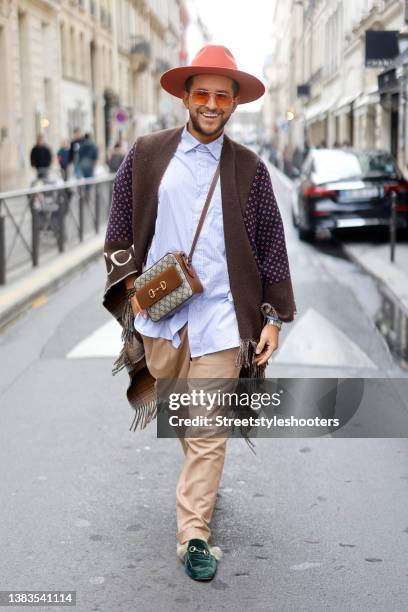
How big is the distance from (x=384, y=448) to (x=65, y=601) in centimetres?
222

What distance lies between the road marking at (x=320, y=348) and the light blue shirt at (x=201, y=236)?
3353 mm

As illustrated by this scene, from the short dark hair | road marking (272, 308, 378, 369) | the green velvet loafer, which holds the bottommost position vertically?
road marking (272, 308, 378, 369)

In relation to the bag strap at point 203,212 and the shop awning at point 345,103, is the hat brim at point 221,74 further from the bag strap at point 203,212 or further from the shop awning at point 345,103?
the shop awning at point 345,103

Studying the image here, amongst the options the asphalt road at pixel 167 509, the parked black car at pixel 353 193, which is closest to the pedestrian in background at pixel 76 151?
the parked black car at pixel 353 193

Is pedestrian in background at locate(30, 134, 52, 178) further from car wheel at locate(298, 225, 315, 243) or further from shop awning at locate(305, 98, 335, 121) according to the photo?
shop awning at locate(305, 98, 335, 121)

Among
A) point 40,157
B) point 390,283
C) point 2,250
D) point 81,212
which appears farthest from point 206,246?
point 40,157

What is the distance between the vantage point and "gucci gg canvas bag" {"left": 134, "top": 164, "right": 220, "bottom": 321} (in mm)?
3297

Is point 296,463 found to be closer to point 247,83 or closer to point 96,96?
point 247,83

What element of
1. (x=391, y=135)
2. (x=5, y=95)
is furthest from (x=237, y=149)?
(x=5, y=95)

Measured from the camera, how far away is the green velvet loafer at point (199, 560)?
10.8 feet

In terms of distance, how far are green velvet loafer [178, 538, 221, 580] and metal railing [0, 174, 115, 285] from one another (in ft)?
22.5

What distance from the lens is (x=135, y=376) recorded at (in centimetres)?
373

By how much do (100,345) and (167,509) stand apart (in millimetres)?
3465

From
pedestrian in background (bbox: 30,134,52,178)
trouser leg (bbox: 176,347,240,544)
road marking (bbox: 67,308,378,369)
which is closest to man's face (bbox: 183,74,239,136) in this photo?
trouser leg (bbox: 176,347,240,544)
